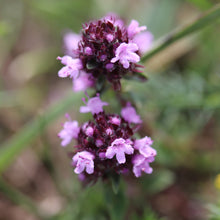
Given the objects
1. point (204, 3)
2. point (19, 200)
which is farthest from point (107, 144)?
point (204, 3)

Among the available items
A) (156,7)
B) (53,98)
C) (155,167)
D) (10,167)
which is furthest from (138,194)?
(156,7)

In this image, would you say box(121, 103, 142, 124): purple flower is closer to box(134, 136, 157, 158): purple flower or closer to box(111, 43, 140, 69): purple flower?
box(134, 136, 157, 158): purple flower

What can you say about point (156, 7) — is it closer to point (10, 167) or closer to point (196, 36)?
point (196, 36)

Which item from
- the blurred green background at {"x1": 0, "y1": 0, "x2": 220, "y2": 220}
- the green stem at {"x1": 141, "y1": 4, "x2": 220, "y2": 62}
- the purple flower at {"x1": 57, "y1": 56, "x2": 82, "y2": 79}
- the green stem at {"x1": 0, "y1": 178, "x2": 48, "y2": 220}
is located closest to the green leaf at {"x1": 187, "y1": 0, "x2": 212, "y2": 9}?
the blurred green background at {"x1": 0, "y1": 0, "x2": 220, "y2": 220}

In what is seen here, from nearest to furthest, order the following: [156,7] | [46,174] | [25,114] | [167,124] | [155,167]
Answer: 1. [167,124]
2. [155,167]
3. [46,174]
4. [25,114]
5. [156,7]

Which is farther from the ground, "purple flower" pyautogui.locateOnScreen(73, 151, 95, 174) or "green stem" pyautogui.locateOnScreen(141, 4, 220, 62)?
"green stem" pyautogui.locateOnScreen(141, 4, 220, 62)

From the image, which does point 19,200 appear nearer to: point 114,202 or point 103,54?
point 114,202

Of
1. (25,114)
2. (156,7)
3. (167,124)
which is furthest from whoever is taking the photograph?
(156,7)

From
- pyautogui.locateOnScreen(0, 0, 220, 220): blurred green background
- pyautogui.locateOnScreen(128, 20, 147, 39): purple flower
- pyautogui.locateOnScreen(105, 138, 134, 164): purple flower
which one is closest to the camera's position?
pyautogui.locateOnScreen(105, 138, 134, 164): purple flower
